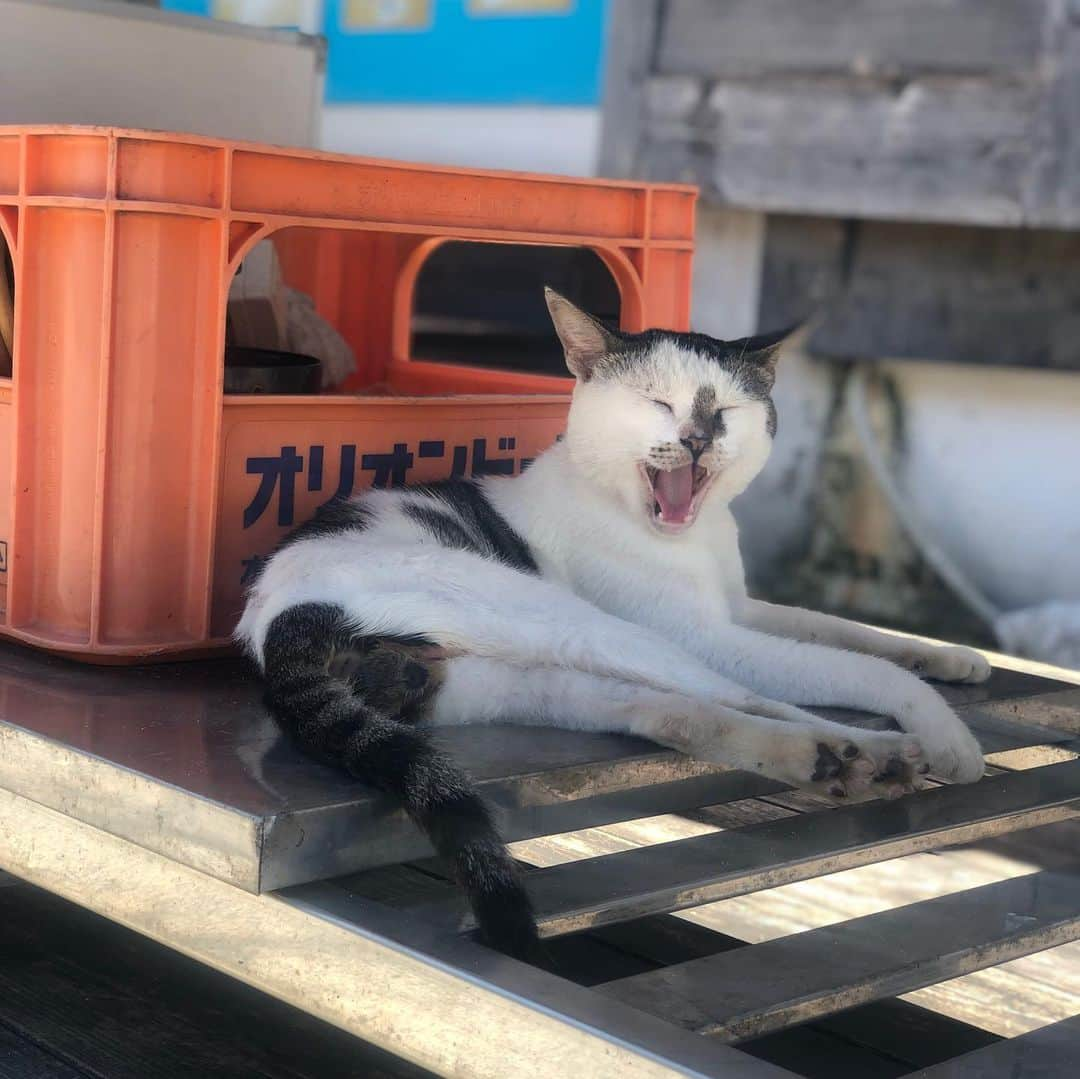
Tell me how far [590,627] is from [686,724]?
181 mm

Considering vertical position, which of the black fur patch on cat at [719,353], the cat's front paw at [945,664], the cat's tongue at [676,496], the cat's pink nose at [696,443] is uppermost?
the black fur patch on cat at [719,353]

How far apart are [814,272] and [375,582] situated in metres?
3.52

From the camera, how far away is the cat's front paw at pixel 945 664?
2104 millimetres

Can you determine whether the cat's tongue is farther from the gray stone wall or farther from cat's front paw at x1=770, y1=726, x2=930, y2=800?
the gray stone wall

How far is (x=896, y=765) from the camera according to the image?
166cm

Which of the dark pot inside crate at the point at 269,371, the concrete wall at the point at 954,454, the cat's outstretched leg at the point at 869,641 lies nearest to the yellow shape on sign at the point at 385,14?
the concrete wall at the point at 954,454

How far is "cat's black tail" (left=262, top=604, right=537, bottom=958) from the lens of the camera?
1.35 meters

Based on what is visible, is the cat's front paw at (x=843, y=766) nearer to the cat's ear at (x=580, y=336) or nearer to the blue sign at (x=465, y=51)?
the cat's ear at (x=580, y=336)

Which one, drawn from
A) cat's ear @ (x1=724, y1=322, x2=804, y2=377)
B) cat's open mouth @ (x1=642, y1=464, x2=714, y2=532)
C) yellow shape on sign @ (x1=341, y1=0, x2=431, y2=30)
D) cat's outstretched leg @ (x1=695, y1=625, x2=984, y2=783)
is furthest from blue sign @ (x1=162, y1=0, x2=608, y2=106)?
cat's outstretched leg @ (x1=695, y1=625, x2=984, y2=783)

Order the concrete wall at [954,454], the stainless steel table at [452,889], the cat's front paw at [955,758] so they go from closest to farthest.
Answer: the stainless steel table at [452,889] < the cat's front paw at [955,758] < the concrete wall at [954,454]

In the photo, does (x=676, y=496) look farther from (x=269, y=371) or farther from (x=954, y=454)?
(x=954, y=454)

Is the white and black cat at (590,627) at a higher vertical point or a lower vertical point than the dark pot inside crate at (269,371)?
lower

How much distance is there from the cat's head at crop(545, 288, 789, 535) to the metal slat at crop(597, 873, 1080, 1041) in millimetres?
573

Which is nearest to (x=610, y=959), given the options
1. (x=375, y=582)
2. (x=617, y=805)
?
(x=617, y=805)
